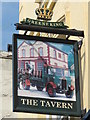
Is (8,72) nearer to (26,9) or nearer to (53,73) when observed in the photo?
(26,9)

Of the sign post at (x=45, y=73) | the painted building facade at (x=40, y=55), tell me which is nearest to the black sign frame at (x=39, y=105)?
the sign post at (x=45, y=73)

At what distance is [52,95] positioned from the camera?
249 inches

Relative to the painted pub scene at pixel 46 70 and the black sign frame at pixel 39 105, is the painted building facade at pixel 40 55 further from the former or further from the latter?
the black sign frame at pixel 39 105

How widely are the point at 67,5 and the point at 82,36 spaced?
1847 millimetres

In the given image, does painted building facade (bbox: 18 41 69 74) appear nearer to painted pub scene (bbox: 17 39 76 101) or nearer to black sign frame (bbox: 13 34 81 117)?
painted pub scene (bbox: 17 39 76 101)

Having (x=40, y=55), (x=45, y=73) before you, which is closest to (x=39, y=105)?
(x=45, y=73)

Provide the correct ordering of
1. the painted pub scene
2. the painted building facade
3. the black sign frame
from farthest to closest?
the painted building facade < the painted pub scene < the black sign frame

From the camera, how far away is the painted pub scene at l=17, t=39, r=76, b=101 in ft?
20.7


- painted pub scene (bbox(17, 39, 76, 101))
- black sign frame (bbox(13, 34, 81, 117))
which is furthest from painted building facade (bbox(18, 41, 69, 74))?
black sign frame (bbox(13, 34, 81, 117))

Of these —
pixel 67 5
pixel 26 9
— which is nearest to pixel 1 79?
pixel 26 9

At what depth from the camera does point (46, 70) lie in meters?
6.49

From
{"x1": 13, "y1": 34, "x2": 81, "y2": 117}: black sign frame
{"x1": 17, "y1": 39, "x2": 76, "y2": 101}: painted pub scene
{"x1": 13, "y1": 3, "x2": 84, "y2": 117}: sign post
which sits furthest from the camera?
{"x1": 17, "y1": 39, "x2": 76, "y2": 101}: painted pub scene

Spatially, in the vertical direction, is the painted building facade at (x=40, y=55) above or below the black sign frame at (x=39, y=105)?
above

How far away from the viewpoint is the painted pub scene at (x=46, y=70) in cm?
632
